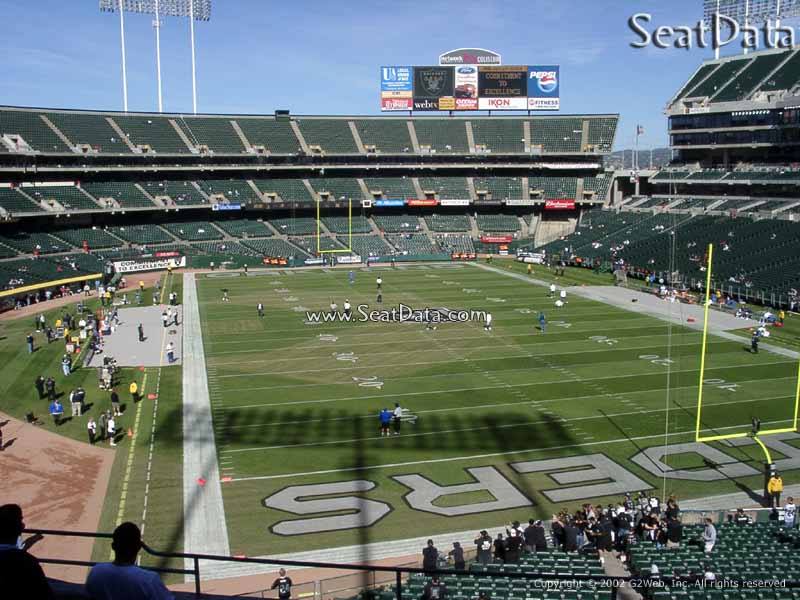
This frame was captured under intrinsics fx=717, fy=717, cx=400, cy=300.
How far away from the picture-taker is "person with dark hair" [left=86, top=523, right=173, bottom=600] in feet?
12.2

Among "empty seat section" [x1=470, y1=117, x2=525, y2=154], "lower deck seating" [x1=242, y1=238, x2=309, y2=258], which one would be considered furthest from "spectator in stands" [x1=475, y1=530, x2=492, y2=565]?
"empty seat section" [x1=470, y1=117, x2=525, y2=154]

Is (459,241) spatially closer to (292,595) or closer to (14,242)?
(14,242)

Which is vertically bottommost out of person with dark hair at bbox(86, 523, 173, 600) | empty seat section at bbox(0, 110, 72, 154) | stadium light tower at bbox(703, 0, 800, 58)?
person with dark hair at bbox(86, 523, 173, 600)

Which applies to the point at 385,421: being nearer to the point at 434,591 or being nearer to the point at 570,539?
the point at 570,539

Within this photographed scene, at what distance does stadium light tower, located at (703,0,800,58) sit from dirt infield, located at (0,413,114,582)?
2301 inches

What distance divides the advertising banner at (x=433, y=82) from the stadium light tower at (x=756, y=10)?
24.9 metres

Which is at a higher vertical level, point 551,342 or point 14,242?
point 14,242

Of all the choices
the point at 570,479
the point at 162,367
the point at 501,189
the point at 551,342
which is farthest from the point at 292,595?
the point at 501,189

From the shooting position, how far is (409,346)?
102 feet

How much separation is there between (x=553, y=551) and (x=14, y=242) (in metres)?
50.2

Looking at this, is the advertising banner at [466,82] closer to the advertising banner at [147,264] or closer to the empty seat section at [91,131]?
the empty seat section at [91,131]

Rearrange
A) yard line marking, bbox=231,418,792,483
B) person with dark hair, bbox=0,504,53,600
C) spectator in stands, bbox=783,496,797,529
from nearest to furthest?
person with dark hair, bbox=0,504,53,600 → spectator in stands, bbox=783,496,797,529 → yard line marking, bbox=231,418,792,483

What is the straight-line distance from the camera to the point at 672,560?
11719 mm

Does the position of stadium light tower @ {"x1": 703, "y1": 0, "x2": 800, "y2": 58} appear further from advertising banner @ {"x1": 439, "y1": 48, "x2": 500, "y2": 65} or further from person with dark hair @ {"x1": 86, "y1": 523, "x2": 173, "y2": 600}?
person with dark hair @ {"x1": 86, "y1": 523, "x2": 173, "y2": 600}
